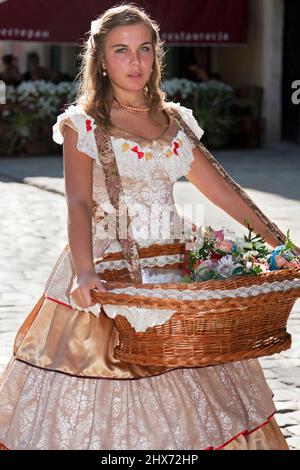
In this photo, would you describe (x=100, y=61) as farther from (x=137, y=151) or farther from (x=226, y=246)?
(x=226, y=246)

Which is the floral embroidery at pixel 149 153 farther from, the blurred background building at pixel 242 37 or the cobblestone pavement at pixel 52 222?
the blurred background building at pixel 242 37

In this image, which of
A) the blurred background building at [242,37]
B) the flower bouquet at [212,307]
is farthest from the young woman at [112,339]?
the blurred background building at [242,37]

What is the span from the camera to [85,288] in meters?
3.25

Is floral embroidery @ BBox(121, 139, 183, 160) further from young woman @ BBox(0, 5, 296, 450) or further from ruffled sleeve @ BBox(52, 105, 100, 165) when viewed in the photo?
ruffled sleeve @ BBox(52, 105, 100, 165)

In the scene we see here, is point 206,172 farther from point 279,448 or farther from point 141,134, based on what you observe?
point 279,448

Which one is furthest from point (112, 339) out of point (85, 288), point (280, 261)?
point (280, 261)

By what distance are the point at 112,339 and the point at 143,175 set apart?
582 millimetres

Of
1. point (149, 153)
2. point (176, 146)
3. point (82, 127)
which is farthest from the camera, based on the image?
point (176, 146)

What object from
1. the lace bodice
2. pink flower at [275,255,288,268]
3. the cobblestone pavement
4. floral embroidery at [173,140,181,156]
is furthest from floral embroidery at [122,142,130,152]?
the cobblestone pavement

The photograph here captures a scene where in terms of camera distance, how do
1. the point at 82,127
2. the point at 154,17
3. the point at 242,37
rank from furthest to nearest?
the point at 242,37 < the point at 154,17 < the point at 82,127

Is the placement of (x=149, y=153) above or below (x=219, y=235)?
above

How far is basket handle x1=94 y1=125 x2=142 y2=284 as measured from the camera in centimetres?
353

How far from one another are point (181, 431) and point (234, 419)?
214mm
